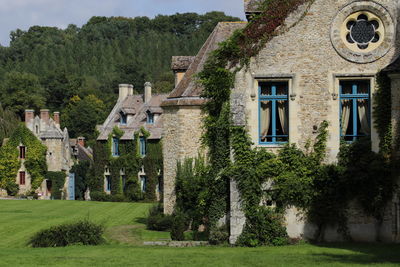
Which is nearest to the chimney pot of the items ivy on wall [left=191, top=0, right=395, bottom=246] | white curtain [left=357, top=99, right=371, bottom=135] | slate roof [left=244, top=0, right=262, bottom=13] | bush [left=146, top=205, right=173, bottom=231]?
bush [left=146, top=205, right=173, bottom=231]

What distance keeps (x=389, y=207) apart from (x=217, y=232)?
534cm

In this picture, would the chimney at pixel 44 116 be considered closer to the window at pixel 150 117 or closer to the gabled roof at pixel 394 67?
the window at pixel 150 117

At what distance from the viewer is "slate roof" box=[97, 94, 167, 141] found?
5462 cm

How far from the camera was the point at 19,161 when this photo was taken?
6094 centimetres

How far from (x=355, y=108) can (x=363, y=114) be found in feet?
1.06

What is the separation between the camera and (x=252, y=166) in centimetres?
2178

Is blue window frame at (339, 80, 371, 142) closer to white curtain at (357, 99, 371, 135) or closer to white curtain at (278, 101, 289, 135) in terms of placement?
white curtain at (357, 99, 371, 135)

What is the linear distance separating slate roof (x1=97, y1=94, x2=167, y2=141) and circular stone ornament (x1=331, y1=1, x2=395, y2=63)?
107ft

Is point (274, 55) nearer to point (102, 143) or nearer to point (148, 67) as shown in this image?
point (102, 143)

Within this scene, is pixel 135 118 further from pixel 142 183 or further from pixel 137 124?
pixel 142 183

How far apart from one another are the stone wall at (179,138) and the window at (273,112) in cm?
731

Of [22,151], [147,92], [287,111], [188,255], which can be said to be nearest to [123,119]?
[147,92]

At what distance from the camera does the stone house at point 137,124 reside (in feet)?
178

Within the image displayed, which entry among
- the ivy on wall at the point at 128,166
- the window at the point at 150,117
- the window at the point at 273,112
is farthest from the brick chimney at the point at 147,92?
the window at the point at 273,112
